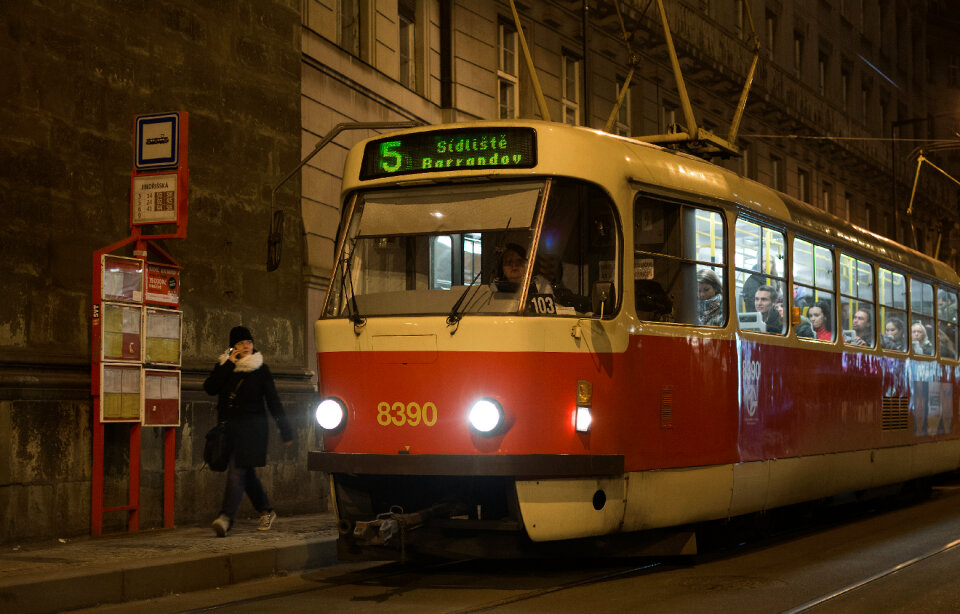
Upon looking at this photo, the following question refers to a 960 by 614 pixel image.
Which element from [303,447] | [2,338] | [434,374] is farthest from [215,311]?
[434,374]

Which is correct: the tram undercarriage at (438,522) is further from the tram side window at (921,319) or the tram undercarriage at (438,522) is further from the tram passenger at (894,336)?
the tram side window at (921,319)

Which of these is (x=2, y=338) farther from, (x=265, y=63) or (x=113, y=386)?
(x=265, y=63)

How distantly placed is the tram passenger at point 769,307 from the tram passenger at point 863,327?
2108 millimetres

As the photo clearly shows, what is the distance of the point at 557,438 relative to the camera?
26.3ft

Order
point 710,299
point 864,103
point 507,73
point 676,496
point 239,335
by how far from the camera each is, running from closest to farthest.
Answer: point 676,496, point 710,299, point 239,335, point 507,73, point 864,103

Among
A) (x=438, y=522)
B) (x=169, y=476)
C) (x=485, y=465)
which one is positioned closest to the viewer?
(x=485, y=465)

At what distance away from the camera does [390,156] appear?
8750mm

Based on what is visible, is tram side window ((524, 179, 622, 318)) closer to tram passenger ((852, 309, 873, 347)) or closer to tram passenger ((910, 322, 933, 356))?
tram passenger ((852, 309, 873, 347))

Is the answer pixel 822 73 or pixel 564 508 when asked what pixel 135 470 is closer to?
pixel 564 508

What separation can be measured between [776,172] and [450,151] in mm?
23673

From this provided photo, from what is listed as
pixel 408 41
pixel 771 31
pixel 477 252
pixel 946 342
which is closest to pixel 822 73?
pixel 771 31

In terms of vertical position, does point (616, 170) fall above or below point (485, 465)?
above

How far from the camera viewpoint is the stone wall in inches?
411

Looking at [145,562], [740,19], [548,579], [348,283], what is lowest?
[548,579]
